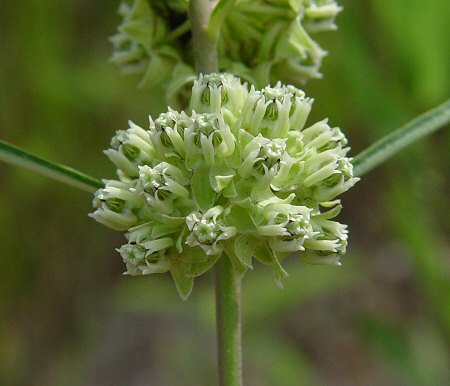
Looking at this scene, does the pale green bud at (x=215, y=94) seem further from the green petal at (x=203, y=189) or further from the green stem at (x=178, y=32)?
the green stem at (x=178, y=32)

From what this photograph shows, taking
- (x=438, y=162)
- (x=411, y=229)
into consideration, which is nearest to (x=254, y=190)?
(x=411, y=229)

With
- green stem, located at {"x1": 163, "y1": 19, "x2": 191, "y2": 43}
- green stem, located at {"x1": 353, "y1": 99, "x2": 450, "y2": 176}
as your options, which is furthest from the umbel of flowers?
green stem, located at {"x1": 163, "y1": 19, "x2": 191, "y2": 43}

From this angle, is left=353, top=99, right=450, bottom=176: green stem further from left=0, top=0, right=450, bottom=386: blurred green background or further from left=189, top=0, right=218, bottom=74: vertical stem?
left=0, top=0, right=450, bottom=386: blurred green background

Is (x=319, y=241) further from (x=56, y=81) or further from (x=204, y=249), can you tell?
(x=56, y=81)

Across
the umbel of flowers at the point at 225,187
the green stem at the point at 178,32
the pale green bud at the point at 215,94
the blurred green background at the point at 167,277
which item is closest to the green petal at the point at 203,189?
the umbel of flowers at the point at 225,187

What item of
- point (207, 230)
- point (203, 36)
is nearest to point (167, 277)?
point (203, 36)
